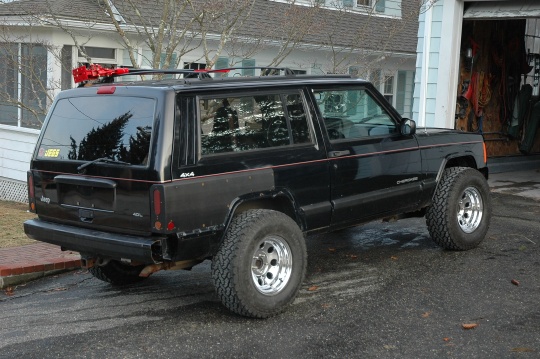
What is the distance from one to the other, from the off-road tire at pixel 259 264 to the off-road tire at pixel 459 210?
2122 millimetres

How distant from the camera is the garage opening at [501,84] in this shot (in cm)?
1375

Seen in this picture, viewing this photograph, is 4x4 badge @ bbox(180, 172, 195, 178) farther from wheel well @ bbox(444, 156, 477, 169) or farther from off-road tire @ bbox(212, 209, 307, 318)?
wheel well @ bbox(444, 156, 477, 169)

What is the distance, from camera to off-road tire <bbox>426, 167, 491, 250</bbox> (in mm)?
7578

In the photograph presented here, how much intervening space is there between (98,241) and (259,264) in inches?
49.1

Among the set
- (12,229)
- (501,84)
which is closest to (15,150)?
(12,229)

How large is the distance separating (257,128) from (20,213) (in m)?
7.05

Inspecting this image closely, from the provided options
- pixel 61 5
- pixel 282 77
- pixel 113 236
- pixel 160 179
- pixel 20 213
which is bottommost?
pixel 20 213

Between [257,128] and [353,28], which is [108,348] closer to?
[257,128]

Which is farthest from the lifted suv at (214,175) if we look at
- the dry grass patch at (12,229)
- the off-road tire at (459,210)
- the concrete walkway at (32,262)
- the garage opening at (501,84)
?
the garage opening at (501,84)

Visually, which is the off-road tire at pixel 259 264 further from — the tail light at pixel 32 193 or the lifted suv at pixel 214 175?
the tail light at pixel 32 193

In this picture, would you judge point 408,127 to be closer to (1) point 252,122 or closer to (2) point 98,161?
(1) point 252,122

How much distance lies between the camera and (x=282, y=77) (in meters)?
6.48

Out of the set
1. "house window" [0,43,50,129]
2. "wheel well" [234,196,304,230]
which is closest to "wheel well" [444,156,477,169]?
"wheel well" [234,196,304,230]

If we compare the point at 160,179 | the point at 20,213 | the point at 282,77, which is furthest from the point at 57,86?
the point at 160,179
